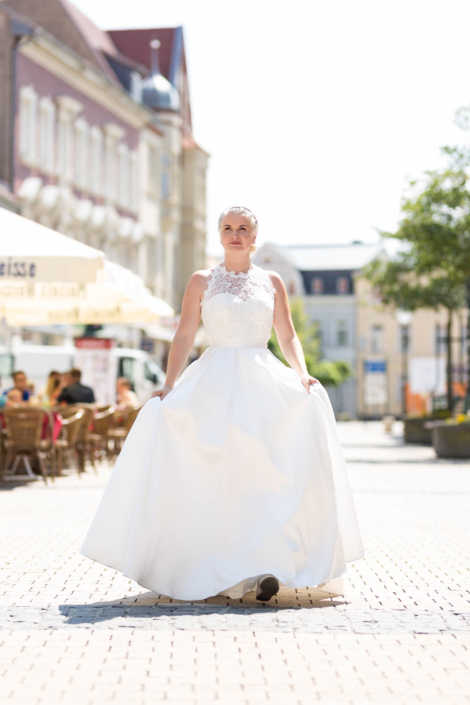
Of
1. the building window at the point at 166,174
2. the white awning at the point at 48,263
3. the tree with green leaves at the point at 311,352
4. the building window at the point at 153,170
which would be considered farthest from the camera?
the tree with green leaves at the point at 311,352

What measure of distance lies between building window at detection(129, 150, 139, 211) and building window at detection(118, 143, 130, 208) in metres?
0.51

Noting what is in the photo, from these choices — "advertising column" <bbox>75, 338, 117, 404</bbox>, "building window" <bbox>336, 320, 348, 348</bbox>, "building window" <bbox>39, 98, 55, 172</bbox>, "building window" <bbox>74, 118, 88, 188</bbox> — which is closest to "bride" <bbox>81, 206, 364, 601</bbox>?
"advertising column" <bbox>75, 338, 117, 404</bbox>

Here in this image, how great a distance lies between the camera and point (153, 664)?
16.9 feet

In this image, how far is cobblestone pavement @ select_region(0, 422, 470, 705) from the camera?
4.75m

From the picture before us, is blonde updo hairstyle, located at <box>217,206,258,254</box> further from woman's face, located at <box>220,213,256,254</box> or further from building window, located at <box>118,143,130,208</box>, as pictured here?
building window, located at <box>118,143,130,208</box>

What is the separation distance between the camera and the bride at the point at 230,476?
22.1 ft

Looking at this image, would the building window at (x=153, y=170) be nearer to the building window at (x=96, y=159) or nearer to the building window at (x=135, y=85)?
the building window at (x=135, y=85)

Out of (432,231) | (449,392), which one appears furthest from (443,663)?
(449,392)

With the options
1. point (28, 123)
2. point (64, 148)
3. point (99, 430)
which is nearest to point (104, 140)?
point (64, 148)

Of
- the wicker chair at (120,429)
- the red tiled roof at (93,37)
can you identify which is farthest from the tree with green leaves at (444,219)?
the red tiled roof at (93,37)

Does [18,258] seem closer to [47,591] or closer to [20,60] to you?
[47,591]

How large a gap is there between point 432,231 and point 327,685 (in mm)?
22764

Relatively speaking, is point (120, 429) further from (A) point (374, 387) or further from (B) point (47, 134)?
(A) point (374, 387)

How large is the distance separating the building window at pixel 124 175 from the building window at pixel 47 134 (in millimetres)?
8117
